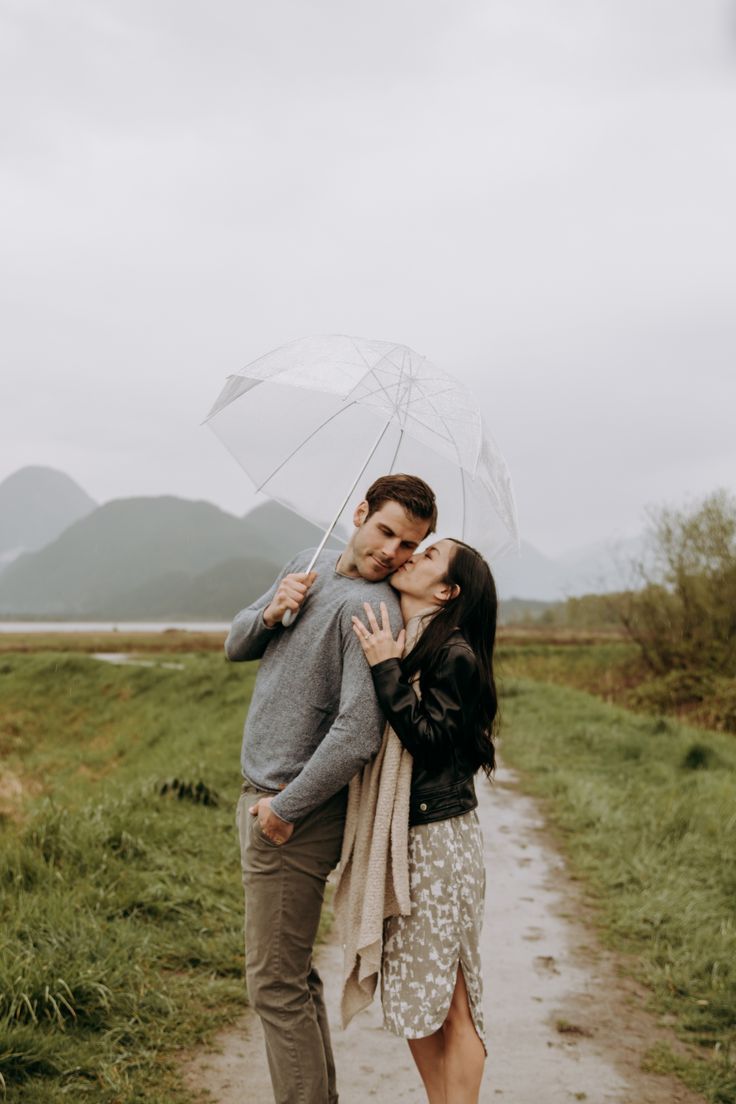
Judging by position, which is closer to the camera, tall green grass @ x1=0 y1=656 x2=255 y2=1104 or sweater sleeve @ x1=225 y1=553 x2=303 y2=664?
sweater sleeve @ x1=225 y1=553 x2=303 y2=664

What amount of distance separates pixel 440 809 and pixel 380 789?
21 centimetres

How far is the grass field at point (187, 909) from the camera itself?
344 cm

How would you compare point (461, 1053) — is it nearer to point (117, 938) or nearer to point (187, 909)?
point (117, 938)

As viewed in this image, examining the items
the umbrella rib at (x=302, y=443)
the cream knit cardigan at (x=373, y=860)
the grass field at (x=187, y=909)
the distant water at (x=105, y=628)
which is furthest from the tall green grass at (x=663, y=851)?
the distant water at (x=105, y=628)

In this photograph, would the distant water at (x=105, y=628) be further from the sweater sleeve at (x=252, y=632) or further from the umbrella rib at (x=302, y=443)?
the sweater sleeve at (x=252, y=632)

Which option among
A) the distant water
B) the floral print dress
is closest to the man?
the floral print dress

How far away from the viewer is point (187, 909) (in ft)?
16.2

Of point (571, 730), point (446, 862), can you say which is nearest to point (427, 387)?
point (446, 862)

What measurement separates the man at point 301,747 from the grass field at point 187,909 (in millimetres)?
952

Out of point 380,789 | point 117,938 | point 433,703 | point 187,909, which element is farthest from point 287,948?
point 187,909

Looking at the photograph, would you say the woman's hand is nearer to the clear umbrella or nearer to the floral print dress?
the clear umbrella

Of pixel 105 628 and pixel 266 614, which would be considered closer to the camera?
pixel 266 614

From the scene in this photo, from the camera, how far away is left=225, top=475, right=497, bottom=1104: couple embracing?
2504 millimetres

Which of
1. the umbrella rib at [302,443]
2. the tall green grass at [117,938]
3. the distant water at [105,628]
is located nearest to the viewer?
the umbrella rib at [302,443]
